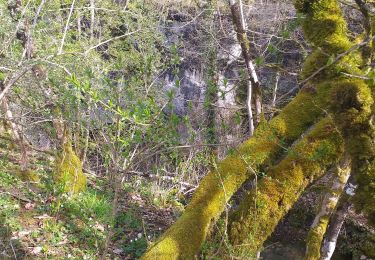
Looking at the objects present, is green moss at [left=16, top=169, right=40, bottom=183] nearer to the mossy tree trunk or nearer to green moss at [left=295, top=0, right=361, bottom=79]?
the mossy tree trunk

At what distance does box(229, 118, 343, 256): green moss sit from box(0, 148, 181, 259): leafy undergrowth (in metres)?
1.56

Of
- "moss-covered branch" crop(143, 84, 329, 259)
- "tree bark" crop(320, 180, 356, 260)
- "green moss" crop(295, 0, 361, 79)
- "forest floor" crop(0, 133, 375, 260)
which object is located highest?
"green moss" crop(295, 0, 361, 79)

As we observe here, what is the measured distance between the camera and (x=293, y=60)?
559 inches

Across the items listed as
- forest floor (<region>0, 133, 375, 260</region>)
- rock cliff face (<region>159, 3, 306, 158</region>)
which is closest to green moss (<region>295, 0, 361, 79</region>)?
forest floor (<region>0, 133, 375, 260</region>)

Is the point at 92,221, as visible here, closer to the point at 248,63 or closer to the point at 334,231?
the point at 248,63

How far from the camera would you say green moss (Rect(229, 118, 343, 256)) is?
2.77 m

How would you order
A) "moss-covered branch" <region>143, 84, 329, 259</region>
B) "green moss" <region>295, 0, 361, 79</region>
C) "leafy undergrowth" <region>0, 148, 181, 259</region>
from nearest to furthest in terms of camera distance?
"green moss" <region>295, 0, 361, 79</region>, "moss-covered branch" <region>143, 84, 329, 259</region>, "leafy undergrowth" <region>0, 148, 181, 259</region>

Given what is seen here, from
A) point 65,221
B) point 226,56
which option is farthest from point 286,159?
point 226,56

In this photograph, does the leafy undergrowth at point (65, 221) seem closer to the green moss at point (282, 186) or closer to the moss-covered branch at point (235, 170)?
the moss-covered branch at point (235, 170)

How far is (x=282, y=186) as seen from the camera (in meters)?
2.83

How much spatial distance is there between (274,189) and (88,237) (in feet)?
11.3

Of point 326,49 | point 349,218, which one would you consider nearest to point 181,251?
point 326,49

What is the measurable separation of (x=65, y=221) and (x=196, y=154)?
7.84ft

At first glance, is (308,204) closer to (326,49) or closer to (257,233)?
(257,233)
